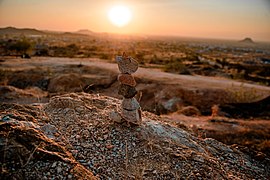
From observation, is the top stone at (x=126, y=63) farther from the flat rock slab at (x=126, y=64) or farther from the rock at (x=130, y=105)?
the rock at (x=130, y=105)

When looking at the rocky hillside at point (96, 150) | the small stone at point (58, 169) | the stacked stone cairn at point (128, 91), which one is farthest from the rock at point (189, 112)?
the small stone at point (58, 169)

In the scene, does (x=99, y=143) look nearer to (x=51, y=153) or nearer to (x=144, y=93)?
(x=51, y=153)

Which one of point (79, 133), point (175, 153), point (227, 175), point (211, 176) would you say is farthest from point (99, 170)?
point (227, 175)

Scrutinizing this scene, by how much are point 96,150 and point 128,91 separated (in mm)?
1354

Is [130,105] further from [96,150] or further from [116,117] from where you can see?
[96,150]

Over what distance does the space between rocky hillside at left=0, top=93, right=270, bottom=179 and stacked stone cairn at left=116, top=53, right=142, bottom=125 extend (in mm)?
239

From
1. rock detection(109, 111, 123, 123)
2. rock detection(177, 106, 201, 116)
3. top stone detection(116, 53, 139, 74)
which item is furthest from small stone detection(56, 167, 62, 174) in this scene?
rock detection(177, 106, 201, 116)

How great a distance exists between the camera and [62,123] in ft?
19.1

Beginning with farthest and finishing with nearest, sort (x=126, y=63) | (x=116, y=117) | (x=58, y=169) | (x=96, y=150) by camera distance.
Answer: (x=116, y=117) → (x=126, y=63) → (x=96, y=150) → (x=58, y=169)

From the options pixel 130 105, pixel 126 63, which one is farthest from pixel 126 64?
→ pixel 130 105

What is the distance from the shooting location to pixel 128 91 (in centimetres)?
576

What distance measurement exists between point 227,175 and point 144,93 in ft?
39.0

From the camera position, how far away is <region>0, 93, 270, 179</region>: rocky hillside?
3967mm

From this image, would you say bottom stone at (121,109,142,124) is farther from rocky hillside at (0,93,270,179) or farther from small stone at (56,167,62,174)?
small stone at (56,167,62,174)
